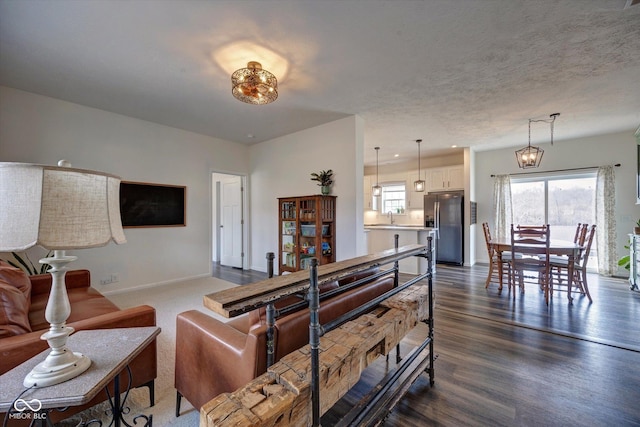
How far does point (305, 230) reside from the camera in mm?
4453

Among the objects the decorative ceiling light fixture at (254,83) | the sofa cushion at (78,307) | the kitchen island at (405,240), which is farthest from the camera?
the kitchen island at (405,240)

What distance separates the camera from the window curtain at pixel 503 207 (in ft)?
19.2

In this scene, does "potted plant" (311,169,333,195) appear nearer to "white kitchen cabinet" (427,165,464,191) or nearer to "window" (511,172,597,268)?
"white kitchen cabinet" (427,165,464,191)

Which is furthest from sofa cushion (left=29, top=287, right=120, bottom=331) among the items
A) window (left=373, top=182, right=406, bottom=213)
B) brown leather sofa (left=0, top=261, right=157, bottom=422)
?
window (left=373, top=182, right=406, bottom=213)

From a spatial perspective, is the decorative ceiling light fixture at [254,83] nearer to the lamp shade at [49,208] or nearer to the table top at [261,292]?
the lamp shade at [49,208]

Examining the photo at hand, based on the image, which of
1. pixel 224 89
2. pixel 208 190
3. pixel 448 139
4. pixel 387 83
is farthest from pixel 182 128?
pixel 448 139

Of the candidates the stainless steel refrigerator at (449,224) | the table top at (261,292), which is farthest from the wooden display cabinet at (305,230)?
the stainless steel refrigerator at (449,224)

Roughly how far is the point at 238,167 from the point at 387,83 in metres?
3.68

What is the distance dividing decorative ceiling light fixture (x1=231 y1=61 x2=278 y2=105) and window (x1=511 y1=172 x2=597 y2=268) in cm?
599

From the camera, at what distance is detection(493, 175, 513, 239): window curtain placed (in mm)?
5844

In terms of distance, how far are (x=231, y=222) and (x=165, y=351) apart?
3871 millimetres

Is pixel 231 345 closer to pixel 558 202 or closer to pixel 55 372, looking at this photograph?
pixel 55 372

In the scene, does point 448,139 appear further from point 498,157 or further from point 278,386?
point 278,386

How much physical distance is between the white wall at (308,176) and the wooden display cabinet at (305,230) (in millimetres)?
154
